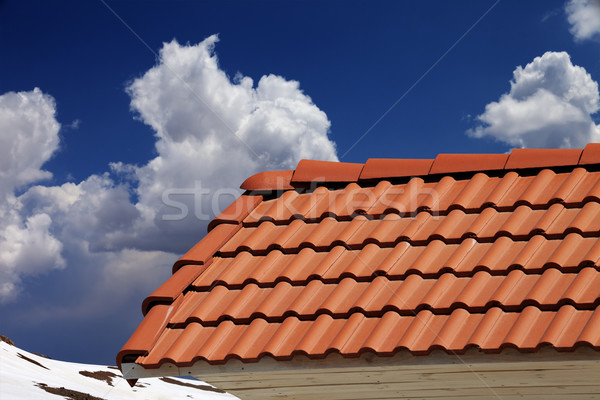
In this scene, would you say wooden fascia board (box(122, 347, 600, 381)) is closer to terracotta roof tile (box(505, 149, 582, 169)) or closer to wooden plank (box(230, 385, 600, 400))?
wooden plank (box(230, 385, 600, 400))

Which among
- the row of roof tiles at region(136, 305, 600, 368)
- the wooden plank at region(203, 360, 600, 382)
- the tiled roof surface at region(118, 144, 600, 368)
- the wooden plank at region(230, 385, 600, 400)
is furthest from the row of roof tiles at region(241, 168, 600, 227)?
the wooden plank at region(203, 360, 600, 382)

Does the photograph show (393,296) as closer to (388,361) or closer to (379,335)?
(379,335)

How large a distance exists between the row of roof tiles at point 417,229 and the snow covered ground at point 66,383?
22.1 metres

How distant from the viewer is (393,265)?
4.69m

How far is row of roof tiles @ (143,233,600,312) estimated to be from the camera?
437cm

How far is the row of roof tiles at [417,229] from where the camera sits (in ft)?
15.5

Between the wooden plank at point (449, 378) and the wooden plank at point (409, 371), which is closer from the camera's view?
the wooden plank at point (409, 371)

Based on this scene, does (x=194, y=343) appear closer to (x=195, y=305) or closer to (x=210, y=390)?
(x=195, y=305)

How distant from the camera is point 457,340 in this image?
3.81 metres

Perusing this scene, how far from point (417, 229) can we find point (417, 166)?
1.07 metres

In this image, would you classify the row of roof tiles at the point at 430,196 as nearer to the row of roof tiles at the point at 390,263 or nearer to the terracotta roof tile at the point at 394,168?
the terracotta roof tile at the point at 394,168

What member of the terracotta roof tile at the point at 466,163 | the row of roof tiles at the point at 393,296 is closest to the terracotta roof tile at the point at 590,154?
the terracotta roof tile at the point at 466,163

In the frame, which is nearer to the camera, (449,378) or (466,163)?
(449,378)

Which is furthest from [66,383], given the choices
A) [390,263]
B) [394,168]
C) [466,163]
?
[390,263]
